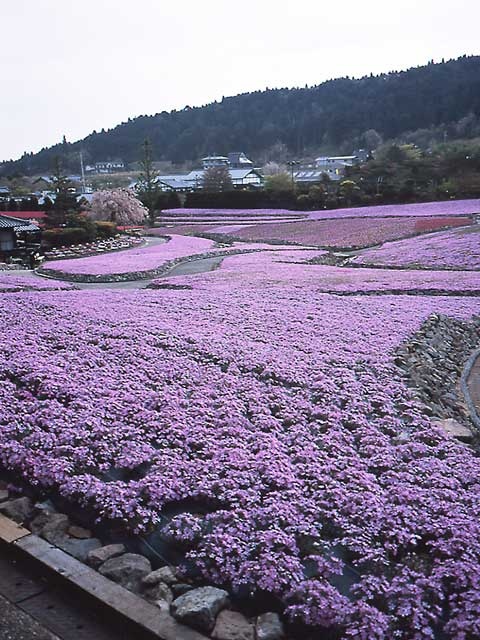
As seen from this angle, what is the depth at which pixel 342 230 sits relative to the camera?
37812mm

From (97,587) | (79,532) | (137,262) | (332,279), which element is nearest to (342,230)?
(137,262)

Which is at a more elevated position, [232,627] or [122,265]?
[122,265]

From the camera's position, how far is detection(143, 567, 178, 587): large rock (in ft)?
14.3

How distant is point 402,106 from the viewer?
111 metres

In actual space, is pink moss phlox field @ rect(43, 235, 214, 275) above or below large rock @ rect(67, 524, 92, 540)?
above

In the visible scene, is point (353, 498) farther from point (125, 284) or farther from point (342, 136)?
point (342, 136)

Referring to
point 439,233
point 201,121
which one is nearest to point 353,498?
point 439,233

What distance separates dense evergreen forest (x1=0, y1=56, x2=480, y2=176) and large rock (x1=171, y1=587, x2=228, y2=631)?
318 feet

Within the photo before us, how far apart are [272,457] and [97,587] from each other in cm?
225

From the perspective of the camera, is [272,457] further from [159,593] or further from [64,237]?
[64,237]

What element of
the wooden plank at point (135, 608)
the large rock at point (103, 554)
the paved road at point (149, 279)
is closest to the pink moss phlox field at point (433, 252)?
the paved road at point (149, 279)

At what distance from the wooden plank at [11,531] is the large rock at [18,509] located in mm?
137

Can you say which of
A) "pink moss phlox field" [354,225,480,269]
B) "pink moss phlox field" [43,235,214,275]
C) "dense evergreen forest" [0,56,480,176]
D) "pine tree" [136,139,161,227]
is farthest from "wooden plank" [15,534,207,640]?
"dense evergreen forest" [0,56,480,176]

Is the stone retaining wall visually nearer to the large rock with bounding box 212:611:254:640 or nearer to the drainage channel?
the large rock with bounding box 212:611:254:640
